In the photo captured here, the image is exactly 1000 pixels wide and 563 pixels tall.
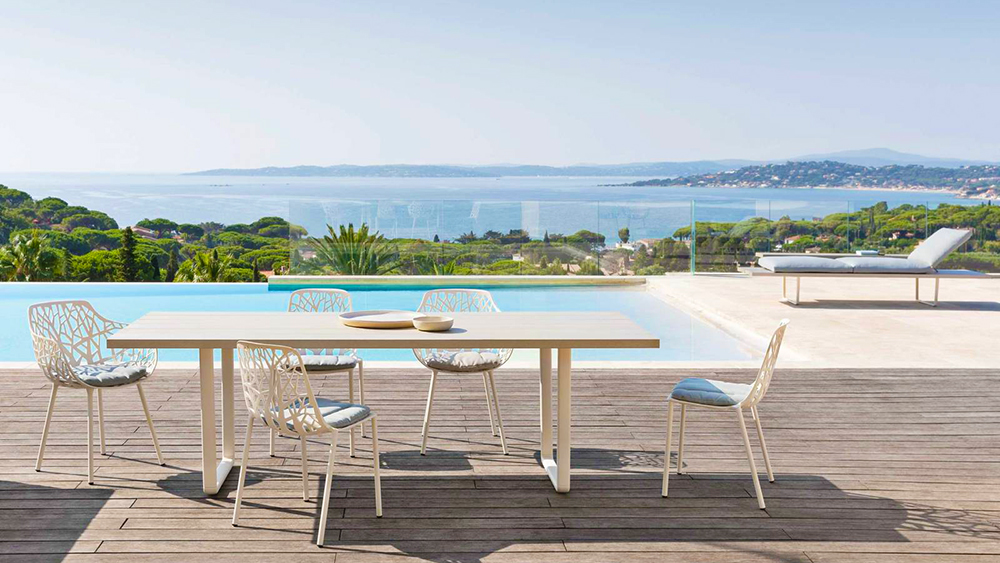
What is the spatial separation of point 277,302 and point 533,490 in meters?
7.59

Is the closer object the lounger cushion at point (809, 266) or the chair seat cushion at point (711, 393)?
the chair seat cushion at point (711, 393)

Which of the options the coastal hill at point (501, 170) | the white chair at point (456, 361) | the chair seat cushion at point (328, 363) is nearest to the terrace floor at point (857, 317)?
the white chair at point (456, 361)

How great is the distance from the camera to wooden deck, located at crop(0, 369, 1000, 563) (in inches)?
112

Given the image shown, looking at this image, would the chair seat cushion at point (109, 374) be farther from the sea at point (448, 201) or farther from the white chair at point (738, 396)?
the sea at point (448, 201)

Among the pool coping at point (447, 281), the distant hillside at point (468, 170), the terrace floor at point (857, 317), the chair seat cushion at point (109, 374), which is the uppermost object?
the distant hillside at point (468, 170)

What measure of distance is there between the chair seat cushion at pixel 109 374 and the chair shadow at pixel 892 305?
6933 mm

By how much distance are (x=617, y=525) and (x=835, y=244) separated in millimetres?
10210

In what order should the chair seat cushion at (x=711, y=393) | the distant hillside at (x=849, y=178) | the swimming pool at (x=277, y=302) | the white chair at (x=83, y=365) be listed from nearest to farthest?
the chair seat cushion at (x=711, y=393) < the white chair at (x=83, y=365) < the swimming pool at (x=277, y=302) < the distant hillside at (x=849, y=178)

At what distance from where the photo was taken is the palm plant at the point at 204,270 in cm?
1284

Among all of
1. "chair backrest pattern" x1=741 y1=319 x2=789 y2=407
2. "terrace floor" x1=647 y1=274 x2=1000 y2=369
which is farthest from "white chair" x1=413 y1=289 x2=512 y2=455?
"terrace floor" x1=647 y1=274 x2=1000 y2=369

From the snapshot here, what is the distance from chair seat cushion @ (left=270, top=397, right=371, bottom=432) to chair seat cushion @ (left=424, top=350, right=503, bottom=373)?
773 mm

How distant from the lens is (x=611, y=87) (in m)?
27.2

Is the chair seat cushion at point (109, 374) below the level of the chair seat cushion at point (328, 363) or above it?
above

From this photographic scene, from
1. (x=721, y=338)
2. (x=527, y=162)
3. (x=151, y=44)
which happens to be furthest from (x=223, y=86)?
(x=721, y=338)
